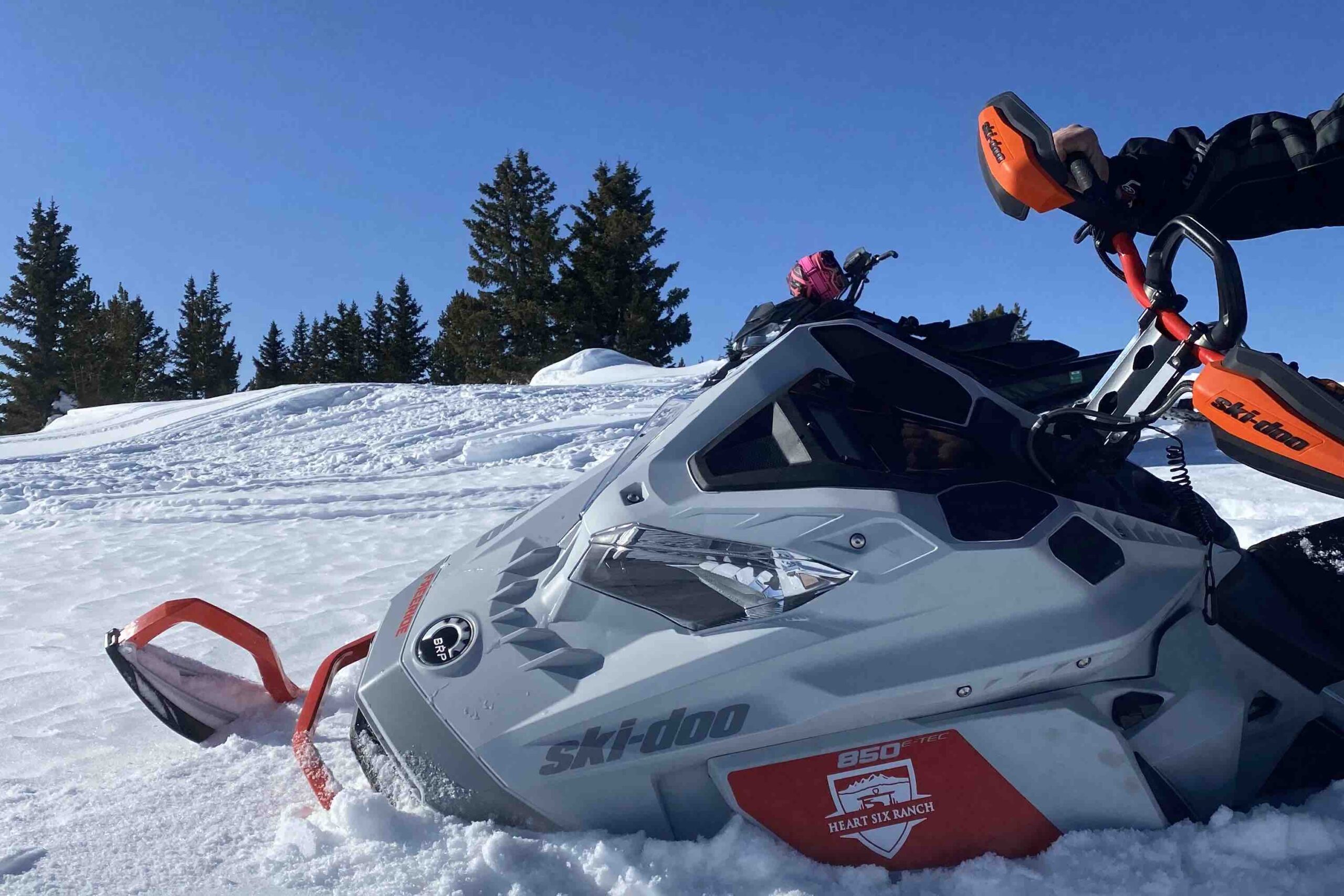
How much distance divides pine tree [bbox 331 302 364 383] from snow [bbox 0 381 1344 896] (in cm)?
3539

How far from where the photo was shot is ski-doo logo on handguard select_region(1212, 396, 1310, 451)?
4.23 feet

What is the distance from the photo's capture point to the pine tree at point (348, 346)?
42094 millimetres

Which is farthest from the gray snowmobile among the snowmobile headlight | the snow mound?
the snow mound

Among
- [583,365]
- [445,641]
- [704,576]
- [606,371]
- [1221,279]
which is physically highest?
[583,365]

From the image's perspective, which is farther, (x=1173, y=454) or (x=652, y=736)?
(x=1173, y=454)

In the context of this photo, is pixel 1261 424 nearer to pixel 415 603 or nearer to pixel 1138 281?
pixel 1138 281

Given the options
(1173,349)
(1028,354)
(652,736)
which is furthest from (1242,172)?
(1028,354)

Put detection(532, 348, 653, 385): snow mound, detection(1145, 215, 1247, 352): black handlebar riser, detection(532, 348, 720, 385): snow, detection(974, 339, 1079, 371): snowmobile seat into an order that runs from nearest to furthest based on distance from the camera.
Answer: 1. detection(1145, 215, 1247, 352): black handlebar riser
2. detection(974, 339, 1079, 371): snowmobile seat
3. detection(532, 348, 720, 385): snow
4. detection(532, 348, 653, 385): snow mound

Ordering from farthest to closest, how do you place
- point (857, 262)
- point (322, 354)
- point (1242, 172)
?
point (322, 354)
point (857, 262)
point (1242, 172)

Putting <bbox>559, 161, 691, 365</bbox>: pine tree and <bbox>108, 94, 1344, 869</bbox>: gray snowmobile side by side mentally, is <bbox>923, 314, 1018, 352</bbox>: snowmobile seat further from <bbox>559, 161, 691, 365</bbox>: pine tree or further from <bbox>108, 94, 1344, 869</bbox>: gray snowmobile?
<bbox>559, 161, 691, 365</bbox>: pine tree

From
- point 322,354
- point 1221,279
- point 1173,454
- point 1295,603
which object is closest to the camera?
point 1221,279

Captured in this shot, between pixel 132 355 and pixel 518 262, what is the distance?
2267 centimetres

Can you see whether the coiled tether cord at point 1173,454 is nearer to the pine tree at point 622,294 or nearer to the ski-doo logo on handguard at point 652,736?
the ski-doo logo on handguard at point 652,736

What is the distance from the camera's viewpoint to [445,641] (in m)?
1.72
